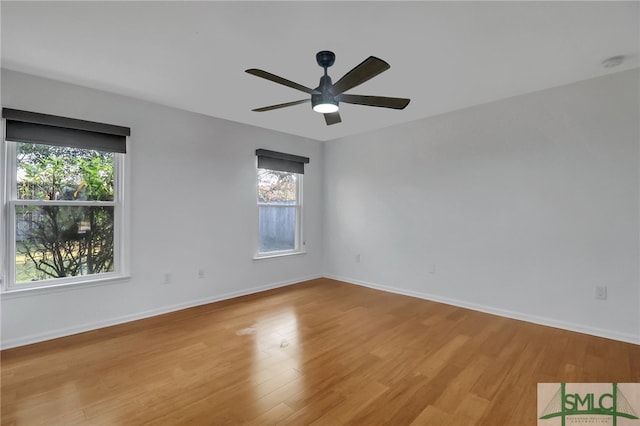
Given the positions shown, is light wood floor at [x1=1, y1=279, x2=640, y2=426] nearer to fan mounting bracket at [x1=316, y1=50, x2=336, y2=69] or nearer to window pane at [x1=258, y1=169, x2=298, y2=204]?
window pane at [x1=258, y1=169, x2=298, y2=204]

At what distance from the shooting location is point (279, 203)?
4.82 meters

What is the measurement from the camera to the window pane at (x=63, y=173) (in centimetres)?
274

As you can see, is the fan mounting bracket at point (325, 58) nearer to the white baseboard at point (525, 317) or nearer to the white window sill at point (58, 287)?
the white window sill at point (58, 287)

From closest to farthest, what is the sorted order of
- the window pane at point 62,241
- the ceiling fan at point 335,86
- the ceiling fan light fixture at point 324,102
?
the ceiling fan at point 335,86 < the ceiling fan light fixture at point 324,102 < the window pane at point 62,241

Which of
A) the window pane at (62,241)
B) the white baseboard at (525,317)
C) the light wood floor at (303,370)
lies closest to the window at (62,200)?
the window pane at (62,241)

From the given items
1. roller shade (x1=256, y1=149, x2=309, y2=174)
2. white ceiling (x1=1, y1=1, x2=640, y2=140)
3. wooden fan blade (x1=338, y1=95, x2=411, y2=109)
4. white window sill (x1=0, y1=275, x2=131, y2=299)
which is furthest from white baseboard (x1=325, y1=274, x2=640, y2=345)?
white window sill (x1=0, y1=275, x2=131, y2=299)

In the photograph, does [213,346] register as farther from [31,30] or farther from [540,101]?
[540,101]

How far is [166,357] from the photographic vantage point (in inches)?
97.3

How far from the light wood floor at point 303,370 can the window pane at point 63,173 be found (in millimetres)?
1405

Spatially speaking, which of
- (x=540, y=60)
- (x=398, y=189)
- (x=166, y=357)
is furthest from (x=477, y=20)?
(x=166, y=357)

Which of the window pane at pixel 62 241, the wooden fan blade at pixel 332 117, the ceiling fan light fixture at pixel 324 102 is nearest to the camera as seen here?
the ceiling fan light fixture at pixel 324 102

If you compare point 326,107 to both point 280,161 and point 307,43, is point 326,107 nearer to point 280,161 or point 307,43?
point 307,43

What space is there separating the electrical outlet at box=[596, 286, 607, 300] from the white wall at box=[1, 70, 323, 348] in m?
3.82

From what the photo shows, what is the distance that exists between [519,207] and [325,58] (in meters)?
2.72
